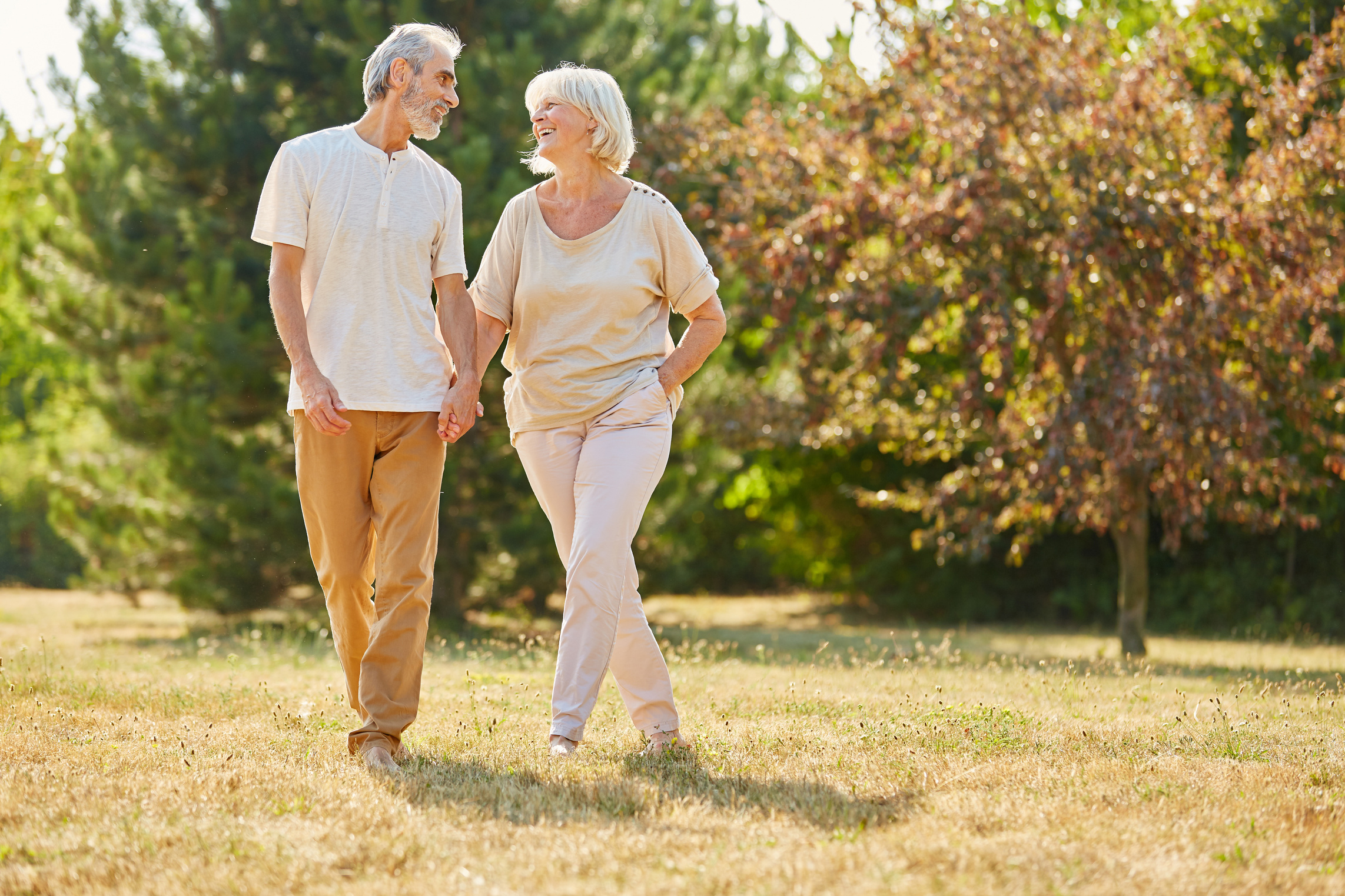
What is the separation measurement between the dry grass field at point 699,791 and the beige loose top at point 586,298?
1.10 meters

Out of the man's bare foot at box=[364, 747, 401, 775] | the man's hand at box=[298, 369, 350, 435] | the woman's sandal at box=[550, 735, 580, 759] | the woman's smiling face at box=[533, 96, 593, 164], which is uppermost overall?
the woman's smiling face at box=[533, 96, 593, 164]

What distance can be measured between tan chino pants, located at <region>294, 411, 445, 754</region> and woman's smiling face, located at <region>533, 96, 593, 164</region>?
35.6 inches

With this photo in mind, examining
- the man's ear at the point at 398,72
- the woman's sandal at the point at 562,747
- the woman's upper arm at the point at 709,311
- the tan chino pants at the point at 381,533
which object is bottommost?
the woman's sandal at the point at 562,747

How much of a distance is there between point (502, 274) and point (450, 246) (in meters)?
0.21

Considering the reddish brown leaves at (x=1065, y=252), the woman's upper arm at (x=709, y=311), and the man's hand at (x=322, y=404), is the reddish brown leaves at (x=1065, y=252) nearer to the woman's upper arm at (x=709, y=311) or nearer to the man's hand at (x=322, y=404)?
the woman's upper arm at (x=709, y=311)

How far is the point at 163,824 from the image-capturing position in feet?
9.30

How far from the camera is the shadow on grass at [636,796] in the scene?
119 inches

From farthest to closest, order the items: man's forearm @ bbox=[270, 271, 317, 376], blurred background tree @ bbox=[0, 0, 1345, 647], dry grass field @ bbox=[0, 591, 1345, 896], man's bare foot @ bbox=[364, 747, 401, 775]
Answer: blurred background tree @ bbox=[0, 0, 1345, 647]
man's forearm @ bbox=[270, 271, 317, 376]
man's bare foot @ bbox=[364, 747, 401, 775]
dry grass field @ bbox=[0, 591, 1345, 896]

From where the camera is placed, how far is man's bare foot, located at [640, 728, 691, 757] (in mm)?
3750

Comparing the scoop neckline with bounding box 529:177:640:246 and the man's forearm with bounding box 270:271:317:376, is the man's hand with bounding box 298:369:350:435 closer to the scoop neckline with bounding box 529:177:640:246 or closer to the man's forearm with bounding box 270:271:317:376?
the man's forearm with bounding box 270:271:317:376

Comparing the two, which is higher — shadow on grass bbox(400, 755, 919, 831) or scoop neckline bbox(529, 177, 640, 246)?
scoop neckline bbox(529, 177, 640, 246)

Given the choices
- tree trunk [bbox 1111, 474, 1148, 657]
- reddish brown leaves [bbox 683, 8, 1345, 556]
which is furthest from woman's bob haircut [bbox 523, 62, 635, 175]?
tree trunk [bbox 1111, 474, 1148, 657]

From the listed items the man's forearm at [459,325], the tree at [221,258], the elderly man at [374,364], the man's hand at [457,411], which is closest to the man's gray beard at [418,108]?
the elderly man at [374,364]

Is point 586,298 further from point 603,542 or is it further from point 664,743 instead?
point 664,743
